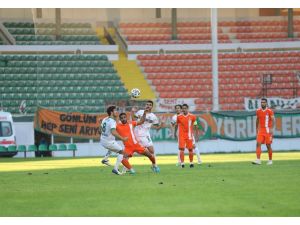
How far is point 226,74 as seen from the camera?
46.8 m

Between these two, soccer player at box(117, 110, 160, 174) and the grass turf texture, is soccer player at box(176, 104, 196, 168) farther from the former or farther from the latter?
soccer player at box(117, 110, 160, 174)

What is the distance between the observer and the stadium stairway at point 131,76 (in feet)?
150

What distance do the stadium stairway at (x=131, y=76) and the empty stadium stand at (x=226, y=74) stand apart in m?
0.36

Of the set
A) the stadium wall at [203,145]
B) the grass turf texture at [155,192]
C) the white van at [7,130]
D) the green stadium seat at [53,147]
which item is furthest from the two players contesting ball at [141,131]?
the white van at [7,130]

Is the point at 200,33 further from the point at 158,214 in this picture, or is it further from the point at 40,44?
the point at 158,214

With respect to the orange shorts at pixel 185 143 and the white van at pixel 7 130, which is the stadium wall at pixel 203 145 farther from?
the orange shorts at pixel 185 143

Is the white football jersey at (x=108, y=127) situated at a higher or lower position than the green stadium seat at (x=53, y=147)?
higher

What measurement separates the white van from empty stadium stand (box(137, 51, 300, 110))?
8809mm

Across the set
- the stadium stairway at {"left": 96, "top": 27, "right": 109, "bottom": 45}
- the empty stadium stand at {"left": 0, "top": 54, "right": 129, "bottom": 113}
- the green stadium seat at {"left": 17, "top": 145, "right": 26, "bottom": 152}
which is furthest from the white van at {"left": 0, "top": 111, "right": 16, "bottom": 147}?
the stadium stairway at {"left": 96, "top": 27, "right": 109, "bottom": 45}

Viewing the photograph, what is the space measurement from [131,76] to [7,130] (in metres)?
9.39

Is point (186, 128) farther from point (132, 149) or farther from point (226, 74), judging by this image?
point (226, 74)

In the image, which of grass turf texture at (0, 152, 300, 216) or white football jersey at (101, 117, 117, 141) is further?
white football jersey at (101, 117, 117, 141)

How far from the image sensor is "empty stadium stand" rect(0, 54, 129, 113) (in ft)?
135

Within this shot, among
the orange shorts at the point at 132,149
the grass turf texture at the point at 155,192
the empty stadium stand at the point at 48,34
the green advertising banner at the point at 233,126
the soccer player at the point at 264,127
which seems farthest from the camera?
the empty stadium stand at the point at 48,34
